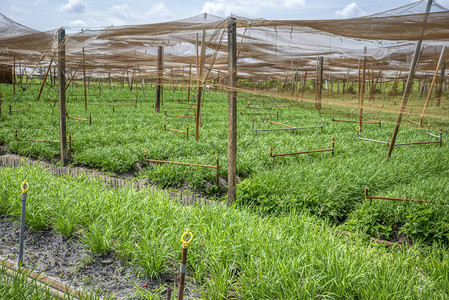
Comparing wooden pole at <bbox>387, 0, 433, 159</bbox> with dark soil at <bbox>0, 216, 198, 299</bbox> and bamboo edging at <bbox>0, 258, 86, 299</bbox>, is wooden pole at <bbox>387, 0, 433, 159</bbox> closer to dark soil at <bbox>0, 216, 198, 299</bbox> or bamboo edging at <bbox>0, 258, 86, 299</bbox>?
dark soil at <bbox>0, 216, 198, 299</bbox>

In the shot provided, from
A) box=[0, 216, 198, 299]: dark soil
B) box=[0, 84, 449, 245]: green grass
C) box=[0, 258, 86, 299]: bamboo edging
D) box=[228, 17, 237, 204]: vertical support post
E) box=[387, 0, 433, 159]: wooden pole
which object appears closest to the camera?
box=[0, 258, 86, 299]: bamboo edging

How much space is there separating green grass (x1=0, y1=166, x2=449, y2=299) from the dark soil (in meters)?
0.09

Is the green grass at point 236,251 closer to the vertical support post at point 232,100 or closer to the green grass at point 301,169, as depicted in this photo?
the green grass at point 301,169

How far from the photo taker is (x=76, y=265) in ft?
9.61

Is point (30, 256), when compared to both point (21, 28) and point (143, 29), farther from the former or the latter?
point (21, 28)

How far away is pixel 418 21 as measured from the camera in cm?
350

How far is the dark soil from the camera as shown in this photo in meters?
2.65

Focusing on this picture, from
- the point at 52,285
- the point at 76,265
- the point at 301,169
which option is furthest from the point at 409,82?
the point at 52,285

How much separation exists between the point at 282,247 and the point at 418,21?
271 cm

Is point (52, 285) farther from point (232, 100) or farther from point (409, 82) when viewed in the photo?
point (409, 82)

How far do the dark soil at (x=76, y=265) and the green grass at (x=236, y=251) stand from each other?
0.31ft

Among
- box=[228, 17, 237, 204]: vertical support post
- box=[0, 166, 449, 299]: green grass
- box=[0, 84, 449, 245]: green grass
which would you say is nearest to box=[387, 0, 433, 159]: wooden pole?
box=[0, 84, 449, 245]: green grass

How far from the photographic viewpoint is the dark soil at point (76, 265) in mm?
2646

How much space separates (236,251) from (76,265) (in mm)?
1391
